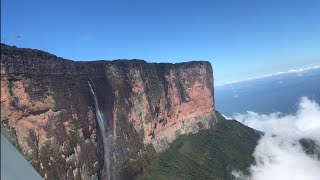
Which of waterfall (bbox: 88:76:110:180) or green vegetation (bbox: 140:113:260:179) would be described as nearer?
waterfall (bbox: 88:76:110:180)

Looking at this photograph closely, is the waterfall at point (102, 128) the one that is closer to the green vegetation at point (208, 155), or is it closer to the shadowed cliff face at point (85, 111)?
the shadowed cliff face at point (85, 111)

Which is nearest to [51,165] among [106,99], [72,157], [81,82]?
[72,157]

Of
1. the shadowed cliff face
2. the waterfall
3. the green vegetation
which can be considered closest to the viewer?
the shadowed cliff face

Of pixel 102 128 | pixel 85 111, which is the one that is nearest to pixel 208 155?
pixel 102 128

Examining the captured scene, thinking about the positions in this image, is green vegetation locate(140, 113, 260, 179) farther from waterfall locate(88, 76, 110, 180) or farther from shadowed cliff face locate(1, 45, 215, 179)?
waterfall locate(88, 76, 110, 180)

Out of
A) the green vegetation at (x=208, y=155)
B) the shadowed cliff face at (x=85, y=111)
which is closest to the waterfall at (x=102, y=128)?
the shadowed cliff face at (x=85, y=111)

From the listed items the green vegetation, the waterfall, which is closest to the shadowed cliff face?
the waterfall
